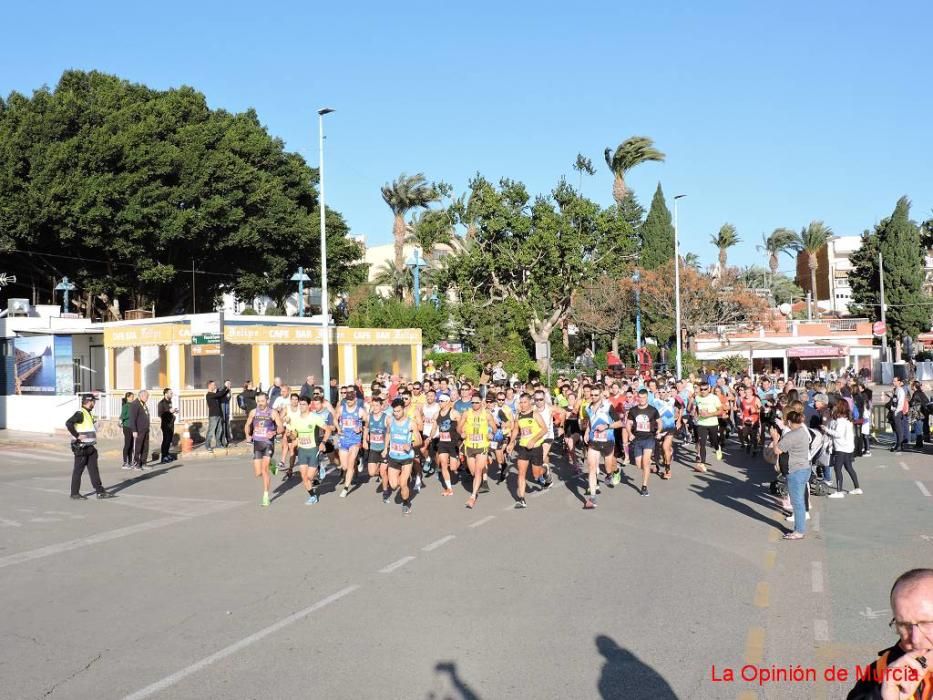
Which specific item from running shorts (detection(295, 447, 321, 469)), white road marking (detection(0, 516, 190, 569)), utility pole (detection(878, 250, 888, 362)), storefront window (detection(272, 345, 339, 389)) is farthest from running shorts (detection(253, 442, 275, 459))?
utility pole (detection(878, 250, 888, 362))

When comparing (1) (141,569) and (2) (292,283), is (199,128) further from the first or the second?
(1) (141,569)

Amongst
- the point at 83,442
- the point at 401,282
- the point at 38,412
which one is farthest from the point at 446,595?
the point at 401,282

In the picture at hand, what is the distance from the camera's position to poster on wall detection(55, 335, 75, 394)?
30094mm

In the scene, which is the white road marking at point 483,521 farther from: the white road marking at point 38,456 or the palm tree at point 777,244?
the palm tree at point 777,244

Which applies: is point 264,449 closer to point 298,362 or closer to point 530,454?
point 530,454

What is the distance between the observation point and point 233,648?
6887 millimetres

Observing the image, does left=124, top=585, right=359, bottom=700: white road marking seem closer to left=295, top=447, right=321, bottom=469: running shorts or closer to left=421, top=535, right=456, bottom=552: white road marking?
left=421, top=535, right=456, bottom=552: white road marking

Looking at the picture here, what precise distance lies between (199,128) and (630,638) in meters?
43.4

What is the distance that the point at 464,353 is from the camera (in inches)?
1692

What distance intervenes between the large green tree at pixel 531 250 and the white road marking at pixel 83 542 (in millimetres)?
32663

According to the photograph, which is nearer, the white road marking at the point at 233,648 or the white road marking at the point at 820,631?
the white road marking at the point at 233,648

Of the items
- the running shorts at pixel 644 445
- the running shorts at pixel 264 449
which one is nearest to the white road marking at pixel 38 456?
the running shorts at pixel 264 449

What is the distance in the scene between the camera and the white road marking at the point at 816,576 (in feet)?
27.8

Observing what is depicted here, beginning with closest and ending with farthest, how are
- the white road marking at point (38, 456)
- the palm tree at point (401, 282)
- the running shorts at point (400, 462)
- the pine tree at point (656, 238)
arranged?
the running shorts at point (400, 462), the white road marking at point (38, 456), the pine tree at point (656, 238), the palm tree at point (401, 282)
